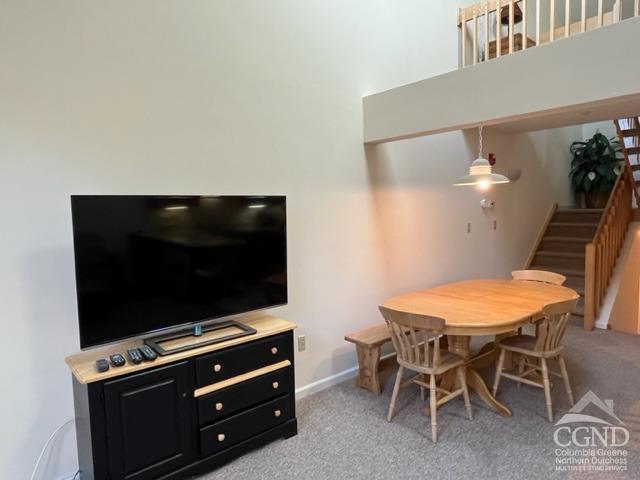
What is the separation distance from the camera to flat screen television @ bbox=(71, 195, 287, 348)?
6.71 ft

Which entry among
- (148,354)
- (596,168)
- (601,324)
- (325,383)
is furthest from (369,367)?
(596,168)

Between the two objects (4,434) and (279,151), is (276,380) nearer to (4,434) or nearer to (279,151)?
(4,434)

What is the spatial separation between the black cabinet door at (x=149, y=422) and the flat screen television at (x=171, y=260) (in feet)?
0.83

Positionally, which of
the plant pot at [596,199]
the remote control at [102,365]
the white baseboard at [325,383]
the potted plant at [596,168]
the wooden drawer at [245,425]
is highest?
the potted plant at [596,168]

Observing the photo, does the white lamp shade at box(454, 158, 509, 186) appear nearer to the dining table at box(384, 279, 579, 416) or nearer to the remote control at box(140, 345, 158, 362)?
the dining table at box(384, 279, 579, 416)

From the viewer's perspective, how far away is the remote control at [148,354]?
212 cm

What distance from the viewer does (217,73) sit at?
277cm

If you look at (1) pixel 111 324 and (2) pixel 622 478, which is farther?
(2) pixel 622 478

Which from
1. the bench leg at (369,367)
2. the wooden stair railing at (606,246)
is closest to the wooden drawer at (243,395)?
the bench leg at (369,367)

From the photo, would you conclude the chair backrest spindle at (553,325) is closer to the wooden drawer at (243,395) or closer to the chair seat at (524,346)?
the chair seat at (524,346)

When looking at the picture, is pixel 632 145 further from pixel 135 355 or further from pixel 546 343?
pixel 135 355

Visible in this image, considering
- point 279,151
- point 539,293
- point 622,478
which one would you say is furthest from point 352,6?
point 622,478

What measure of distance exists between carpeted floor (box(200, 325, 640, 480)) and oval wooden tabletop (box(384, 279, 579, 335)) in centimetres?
72

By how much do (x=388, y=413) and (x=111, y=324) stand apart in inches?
76.7
